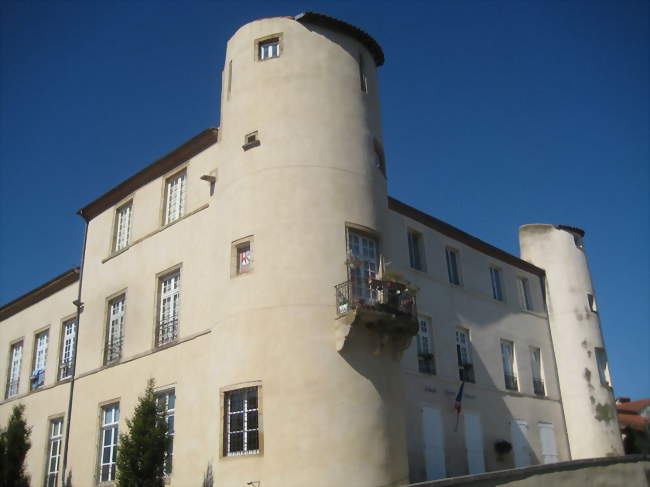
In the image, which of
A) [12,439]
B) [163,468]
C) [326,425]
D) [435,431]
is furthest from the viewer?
[12,439]

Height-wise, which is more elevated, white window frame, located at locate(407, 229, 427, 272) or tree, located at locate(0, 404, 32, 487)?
white window frame, located at locate(407, 229, 427, 272)

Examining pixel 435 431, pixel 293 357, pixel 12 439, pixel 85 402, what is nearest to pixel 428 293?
pixel 435 431

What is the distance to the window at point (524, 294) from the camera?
99.7 ft

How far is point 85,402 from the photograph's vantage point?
23172mm

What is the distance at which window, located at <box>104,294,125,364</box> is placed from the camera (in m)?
22.8

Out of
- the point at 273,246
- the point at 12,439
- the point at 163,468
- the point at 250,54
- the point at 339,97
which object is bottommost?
the point at 163,468

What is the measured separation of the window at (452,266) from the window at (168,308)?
34.3 feet

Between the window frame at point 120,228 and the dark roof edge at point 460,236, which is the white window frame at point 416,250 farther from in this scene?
the window frame at point 120,228

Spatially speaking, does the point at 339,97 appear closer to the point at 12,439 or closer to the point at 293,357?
the point at 293,357

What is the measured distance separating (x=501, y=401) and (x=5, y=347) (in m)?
20.8

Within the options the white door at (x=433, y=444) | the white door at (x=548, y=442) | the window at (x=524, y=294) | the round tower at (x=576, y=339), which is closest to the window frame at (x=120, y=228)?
the white door at (x=433, y=444)

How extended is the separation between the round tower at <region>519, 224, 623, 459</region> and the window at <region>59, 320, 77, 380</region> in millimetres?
19930

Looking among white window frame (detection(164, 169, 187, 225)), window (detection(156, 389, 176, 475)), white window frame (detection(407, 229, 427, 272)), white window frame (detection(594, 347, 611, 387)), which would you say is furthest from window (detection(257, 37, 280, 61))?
white window frame (detection(594, 347, 611, 387))

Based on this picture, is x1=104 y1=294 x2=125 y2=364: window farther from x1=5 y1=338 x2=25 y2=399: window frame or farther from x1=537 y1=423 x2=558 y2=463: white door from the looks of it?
x1=537 y1=423 x2=558 y2=463: white door
